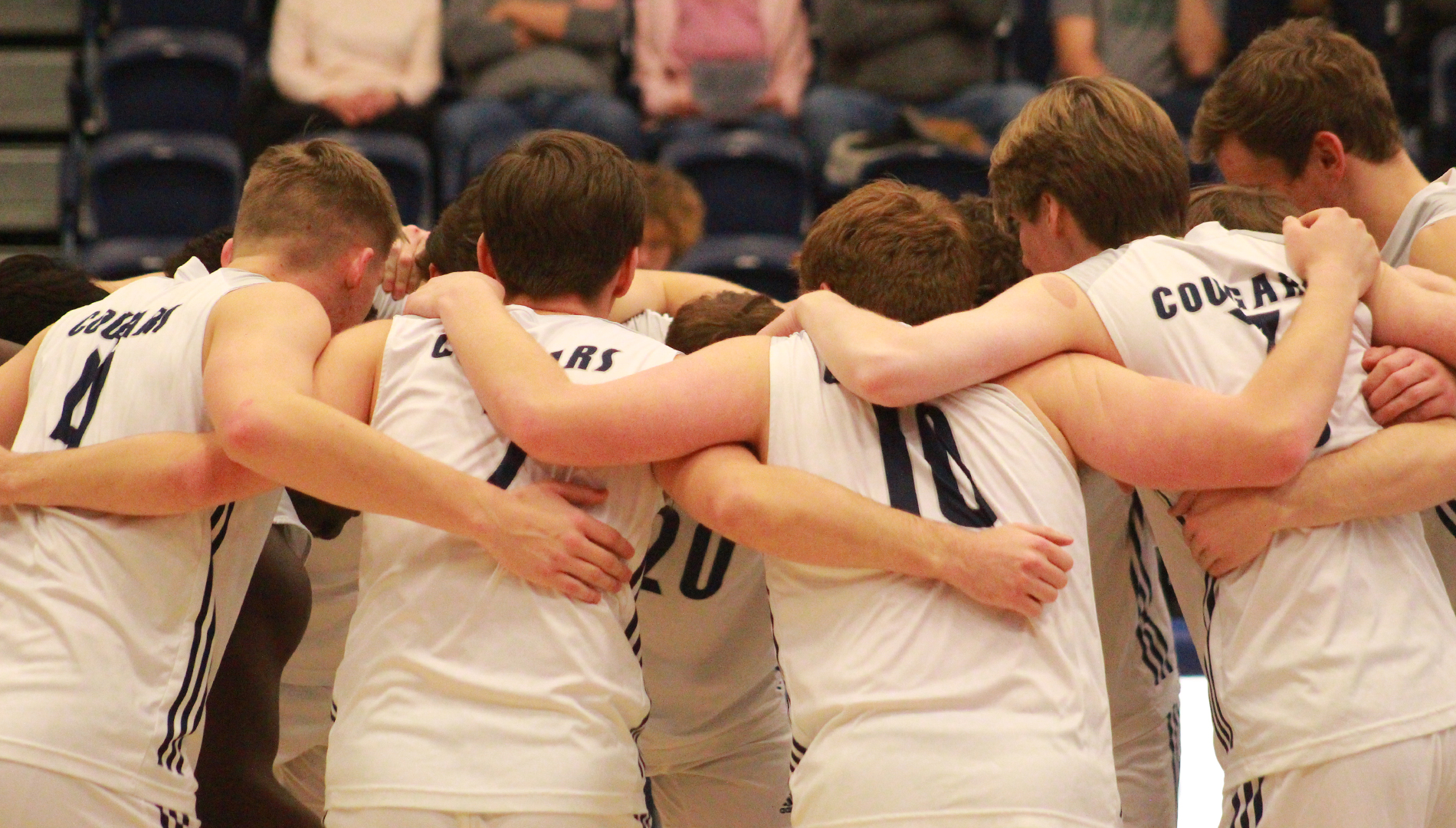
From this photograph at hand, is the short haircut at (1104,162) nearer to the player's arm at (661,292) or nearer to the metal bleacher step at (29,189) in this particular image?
the player's arm at (661,292)

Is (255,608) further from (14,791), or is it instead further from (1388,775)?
(1388,775)

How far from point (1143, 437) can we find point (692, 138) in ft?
20.3

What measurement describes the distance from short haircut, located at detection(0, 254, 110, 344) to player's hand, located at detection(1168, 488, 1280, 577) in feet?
9.78

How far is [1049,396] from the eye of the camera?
113 inches

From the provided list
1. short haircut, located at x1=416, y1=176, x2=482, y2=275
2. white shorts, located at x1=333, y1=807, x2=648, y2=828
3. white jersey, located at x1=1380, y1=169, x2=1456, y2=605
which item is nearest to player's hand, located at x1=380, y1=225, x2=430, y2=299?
short haircut, located at x1=416, y1=176, x2=482, y2=275

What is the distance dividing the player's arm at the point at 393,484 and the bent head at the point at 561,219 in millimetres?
542

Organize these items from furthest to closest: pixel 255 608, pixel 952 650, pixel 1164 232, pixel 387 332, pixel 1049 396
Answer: pixel 255 608 → pixel 1164 232 → pixel 387 332 → pixel 1049 396 → pixel 952 650

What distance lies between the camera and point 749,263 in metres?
7.65

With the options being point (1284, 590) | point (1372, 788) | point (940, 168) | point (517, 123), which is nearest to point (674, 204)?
point (940, 168)

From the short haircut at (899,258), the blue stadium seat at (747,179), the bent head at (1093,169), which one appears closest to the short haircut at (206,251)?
the short haircut at (899,258)

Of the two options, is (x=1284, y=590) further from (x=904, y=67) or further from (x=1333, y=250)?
(x=904, y=67)

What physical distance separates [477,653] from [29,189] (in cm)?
746

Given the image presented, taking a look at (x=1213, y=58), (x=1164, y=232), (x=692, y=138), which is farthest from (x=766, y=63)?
(x=1164, y=232)

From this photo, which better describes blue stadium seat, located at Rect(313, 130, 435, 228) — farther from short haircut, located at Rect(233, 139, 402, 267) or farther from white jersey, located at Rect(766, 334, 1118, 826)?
white jersey, located at Rect(766, 334, 1118, 826)
